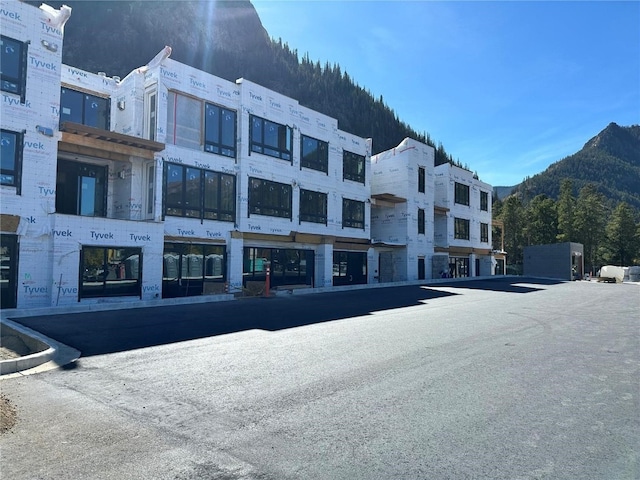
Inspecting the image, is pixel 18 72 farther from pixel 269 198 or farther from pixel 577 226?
pixel 577 226

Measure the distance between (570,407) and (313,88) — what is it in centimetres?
12874

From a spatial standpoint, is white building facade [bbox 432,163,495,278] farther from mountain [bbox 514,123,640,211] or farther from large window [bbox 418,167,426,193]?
mountain [bbox 514,123,640,211]

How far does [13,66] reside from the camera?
48.1 ft

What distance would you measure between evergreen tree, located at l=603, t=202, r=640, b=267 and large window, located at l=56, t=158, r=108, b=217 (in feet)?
226

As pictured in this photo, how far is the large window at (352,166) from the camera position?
29422mm

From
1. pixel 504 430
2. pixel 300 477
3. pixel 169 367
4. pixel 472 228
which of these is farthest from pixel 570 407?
pixel 472 228

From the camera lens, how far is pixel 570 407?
519 cm

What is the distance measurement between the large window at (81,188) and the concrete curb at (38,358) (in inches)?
424

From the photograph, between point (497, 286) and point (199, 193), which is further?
point (497, 286)

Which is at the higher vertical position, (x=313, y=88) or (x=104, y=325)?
(x=313, y=88)

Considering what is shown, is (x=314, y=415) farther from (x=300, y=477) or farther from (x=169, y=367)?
(x=169, y=367)

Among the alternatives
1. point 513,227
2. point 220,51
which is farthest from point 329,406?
point 220,51

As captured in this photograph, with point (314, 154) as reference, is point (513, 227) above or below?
below

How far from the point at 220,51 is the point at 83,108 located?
4130 inches
